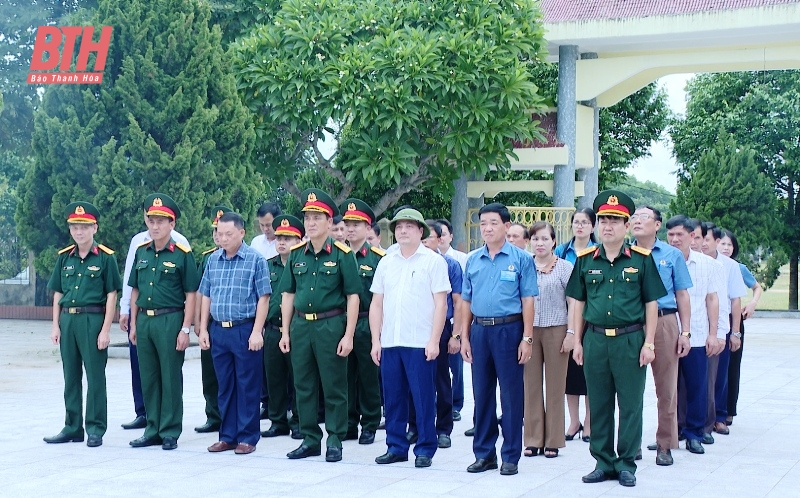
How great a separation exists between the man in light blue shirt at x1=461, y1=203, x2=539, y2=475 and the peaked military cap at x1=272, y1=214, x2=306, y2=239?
5.76ft

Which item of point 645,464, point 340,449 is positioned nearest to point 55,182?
point 340,449

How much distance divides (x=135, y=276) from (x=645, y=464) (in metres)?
3.81

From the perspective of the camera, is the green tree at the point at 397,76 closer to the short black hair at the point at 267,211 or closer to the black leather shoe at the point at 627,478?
the short black hair at the point at 267,211

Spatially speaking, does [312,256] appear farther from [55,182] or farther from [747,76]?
[747,76]

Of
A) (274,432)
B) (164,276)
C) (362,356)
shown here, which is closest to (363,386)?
(362,356)

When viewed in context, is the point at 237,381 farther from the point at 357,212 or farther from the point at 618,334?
the point at 618,334

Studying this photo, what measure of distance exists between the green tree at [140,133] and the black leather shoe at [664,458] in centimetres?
1021

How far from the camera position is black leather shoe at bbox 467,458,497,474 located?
7.04 m

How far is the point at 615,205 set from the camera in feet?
22.3

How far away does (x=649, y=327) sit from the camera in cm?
673

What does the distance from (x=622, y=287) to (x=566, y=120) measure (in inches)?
685

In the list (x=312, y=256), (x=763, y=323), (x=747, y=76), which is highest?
(x=747, y=76)

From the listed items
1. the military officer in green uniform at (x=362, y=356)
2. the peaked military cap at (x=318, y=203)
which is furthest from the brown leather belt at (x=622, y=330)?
the military officer in green uniform at (x=362, y=356)

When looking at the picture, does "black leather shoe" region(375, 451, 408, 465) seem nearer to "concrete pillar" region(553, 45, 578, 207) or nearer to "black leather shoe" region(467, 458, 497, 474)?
"black leather shoe" region(467, 458, 497, 474)
